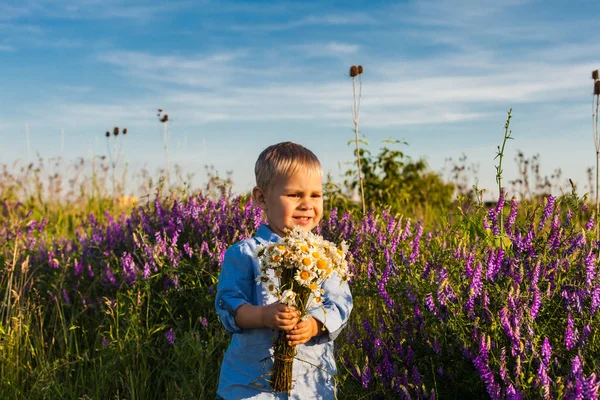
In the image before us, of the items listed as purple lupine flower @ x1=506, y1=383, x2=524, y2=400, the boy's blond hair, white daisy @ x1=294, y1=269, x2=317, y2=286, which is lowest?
purple lupine flower @ x1=506, y1=383, x2=524, y2=400

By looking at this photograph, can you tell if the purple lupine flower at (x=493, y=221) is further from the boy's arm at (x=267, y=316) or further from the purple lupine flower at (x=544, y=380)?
the boy's arm at (x=267, y=316)

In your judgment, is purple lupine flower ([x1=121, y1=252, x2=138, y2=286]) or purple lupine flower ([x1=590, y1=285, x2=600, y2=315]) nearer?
purple lupine flower ([x1=590, y1=285, x2=600, y2=315])

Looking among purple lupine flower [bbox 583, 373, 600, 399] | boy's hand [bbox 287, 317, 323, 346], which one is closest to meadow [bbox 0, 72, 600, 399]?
purple lupine flower [bbox 583, 373, 600, 399]

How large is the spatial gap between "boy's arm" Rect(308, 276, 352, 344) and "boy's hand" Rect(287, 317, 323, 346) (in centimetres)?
3

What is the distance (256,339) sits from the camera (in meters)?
2.53

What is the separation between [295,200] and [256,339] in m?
0.57

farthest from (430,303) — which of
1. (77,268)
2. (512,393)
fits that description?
(77,268)

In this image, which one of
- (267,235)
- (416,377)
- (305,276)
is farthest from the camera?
(416,377)

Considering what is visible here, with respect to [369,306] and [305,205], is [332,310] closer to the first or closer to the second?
[305,205]

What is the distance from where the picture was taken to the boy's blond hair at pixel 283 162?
2.60 metres

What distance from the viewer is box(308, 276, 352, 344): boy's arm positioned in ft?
8.09

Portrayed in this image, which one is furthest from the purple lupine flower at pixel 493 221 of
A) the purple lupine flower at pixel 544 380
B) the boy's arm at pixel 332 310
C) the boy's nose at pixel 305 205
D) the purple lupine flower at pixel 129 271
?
the purple lupine flower at pixel 129 271

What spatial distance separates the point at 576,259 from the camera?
3.42 m

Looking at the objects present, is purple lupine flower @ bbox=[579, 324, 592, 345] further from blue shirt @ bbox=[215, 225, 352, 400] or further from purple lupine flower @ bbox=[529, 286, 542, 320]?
blue shirt @ bbox=[215, 225, 352, 400]
